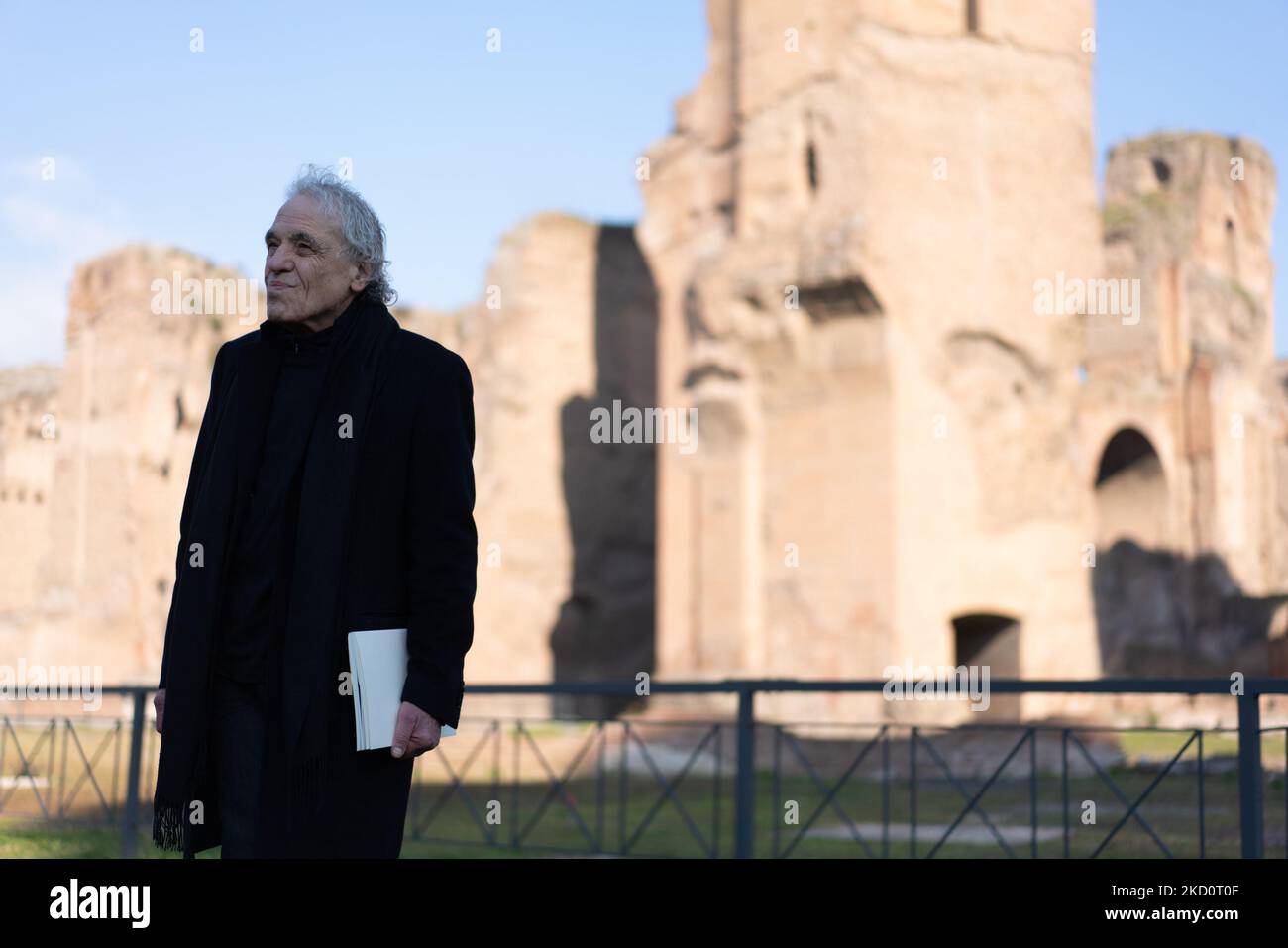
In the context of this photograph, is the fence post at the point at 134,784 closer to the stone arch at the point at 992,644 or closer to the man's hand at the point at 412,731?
the man's hand at the point at 412,731

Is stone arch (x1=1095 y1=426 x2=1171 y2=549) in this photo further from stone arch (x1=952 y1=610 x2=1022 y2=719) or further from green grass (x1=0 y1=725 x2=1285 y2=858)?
green grass (x1=0 y1=725 x2=1285 y2=858)

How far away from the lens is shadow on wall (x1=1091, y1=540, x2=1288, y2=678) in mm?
20250

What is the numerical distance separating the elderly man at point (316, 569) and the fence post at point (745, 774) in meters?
3.03

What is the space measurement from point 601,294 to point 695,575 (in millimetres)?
7184

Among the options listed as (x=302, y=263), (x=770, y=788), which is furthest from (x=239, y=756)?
(x=770, y=788)

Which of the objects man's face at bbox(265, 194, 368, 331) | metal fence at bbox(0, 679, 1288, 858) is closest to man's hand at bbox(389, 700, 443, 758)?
man's face at bbox(265, 194, 368, 331)

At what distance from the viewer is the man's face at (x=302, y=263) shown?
2371 mm

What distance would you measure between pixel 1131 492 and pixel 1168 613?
6.40ft

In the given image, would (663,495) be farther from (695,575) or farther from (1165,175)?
(1165,175)

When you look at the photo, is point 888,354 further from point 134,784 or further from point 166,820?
point 166,820

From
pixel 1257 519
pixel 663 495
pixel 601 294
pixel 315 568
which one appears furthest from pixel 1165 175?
pixel 315 568

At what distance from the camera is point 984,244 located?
14828mm

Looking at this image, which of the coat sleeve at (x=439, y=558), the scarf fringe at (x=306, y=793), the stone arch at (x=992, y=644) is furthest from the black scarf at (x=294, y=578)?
the stone arch at (x=992, y=644)

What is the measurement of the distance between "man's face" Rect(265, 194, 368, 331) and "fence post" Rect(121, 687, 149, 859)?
4.10 meters
